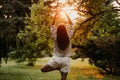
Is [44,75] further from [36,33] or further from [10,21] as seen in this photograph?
[10,21]

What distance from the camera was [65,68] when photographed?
41.2 ft

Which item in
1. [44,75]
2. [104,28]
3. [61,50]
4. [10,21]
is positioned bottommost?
[44,75]

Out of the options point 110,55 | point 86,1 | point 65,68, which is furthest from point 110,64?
point 65,68

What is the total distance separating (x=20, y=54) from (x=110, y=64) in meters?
10.3

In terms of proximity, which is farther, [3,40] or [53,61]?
[3,40]

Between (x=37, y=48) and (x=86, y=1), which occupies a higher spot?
(x=86, y=1)

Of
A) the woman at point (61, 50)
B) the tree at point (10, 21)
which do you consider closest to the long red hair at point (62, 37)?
the woman at point (61, 50)

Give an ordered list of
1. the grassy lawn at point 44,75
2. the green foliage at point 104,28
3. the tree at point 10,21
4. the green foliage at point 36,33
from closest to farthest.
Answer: the green foliage at point 104,28
the grassy lawn at point 44,75
the tree at point 10,21
the green foliage at point 36,33

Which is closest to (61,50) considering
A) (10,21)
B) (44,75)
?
(10,21)

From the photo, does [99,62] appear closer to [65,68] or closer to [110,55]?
[110,55]

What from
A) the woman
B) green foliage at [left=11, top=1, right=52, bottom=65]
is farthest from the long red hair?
green foliage at [left=11, top=1, right=52, bottom=65]

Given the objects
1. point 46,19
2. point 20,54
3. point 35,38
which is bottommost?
point 20,54

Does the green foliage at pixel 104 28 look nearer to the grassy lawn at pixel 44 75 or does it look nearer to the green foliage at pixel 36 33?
the grassy lawn at pixel 44 75

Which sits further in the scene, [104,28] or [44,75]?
[44,75]
